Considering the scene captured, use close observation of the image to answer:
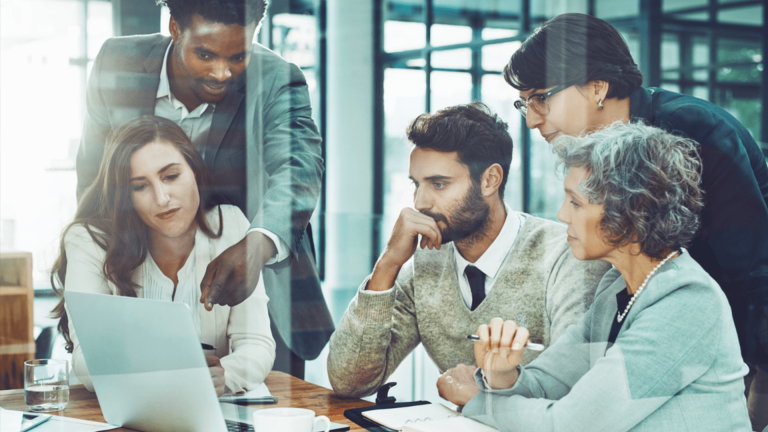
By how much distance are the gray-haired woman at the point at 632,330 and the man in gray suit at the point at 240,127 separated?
2.15ft

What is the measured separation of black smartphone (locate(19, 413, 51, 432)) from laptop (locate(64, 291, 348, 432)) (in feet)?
0.44

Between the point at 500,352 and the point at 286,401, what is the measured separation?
57cm

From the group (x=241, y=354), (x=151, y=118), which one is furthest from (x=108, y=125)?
(x=241, y=354)

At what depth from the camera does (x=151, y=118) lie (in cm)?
180

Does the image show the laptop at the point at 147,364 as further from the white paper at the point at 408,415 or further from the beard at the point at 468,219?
the beard at the point at 468,219

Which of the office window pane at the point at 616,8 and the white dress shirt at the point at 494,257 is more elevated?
the office window pane at the point at 616,8

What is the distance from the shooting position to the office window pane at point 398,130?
199 centimetres

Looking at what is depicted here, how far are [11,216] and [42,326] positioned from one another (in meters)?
0.30

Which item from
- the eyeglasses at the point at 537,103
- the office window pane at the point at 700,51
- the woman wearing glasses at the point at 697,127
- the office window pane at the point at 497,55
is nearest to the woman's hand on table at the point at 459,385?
the woman wearing glasses at the point at 697,127

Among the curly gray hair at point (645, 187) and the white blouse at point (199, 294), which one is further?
the white blouse at point (199, 294)

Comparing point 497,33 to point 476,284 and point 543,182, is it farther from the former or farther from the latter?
point 476,284

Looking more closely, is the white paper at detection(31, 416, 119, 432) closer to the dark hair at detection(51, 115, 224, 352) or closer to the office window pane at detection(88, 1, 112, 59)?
the dark hair at detection(51, 115, 224, 352)

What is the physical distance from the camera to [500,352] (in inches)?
60.6

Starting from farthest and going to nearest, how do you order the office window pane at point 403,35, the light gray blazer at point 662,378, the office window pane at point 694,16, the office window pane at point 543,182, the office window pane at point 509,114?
the office window pane at point 403,35 → the office window pane at point 694,16 → the office window pane at point 509,114 → the office window pane at point 543,182 → the light gray blazer at point 662,378
